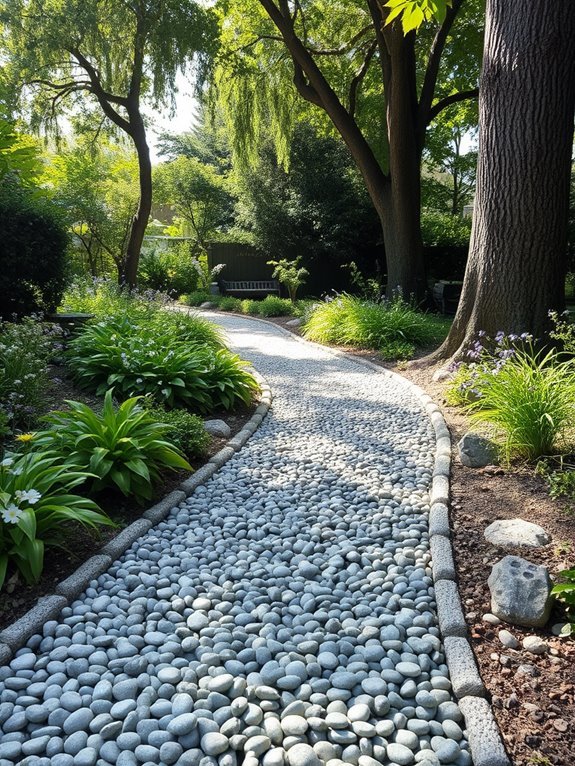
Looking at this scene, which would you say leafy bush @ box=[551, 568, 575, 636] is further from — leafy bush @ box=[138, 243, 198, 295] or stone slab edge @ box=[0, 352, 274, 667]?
leafy bush @ box=[138, 243, 198, 295]

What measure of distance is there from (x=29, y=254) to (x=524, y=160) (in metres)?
5.33

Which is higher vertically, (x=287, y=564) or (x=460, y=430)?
(x=460, y=430)

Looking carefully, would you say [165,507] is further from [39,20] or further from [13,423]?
[39,20]

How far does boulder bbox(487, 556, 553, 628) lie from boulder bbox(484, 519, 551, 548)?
370 mm

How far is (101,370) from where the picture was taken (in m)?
5.44

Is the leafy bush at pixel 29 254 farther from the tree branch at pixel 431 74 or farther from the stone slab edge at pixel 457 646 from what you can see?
the tree branch at pixel 431 74

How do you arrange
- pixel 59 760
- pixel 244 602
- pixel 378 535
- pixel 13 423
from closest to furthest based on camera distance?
pixel 59 760
pixel 244 602
pixel 378 535
pixel 13 423

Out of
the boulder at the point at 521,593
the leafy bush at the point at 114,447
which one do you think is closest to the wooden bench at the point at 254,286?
the leafy bush at the point at 114,447

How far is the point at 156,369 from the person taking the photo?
5137mm

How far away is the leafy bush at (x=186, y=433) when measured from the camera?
4.05 m

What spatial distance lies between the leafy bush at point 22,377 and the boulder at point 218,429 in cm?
136

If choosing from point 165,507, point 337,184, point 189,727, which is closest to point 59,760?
point 189,727

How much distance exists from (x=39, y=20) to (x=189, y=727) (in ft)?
41.0

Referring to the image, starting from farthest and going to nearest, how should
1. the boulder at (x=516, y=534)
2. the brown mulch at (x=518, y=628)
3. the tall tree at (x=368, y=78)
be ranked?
1. the tall tree at (x=368, y=78)
2. the boulder at (x=516, y=534)
3. the brown mulch at (x=518, y=628)
